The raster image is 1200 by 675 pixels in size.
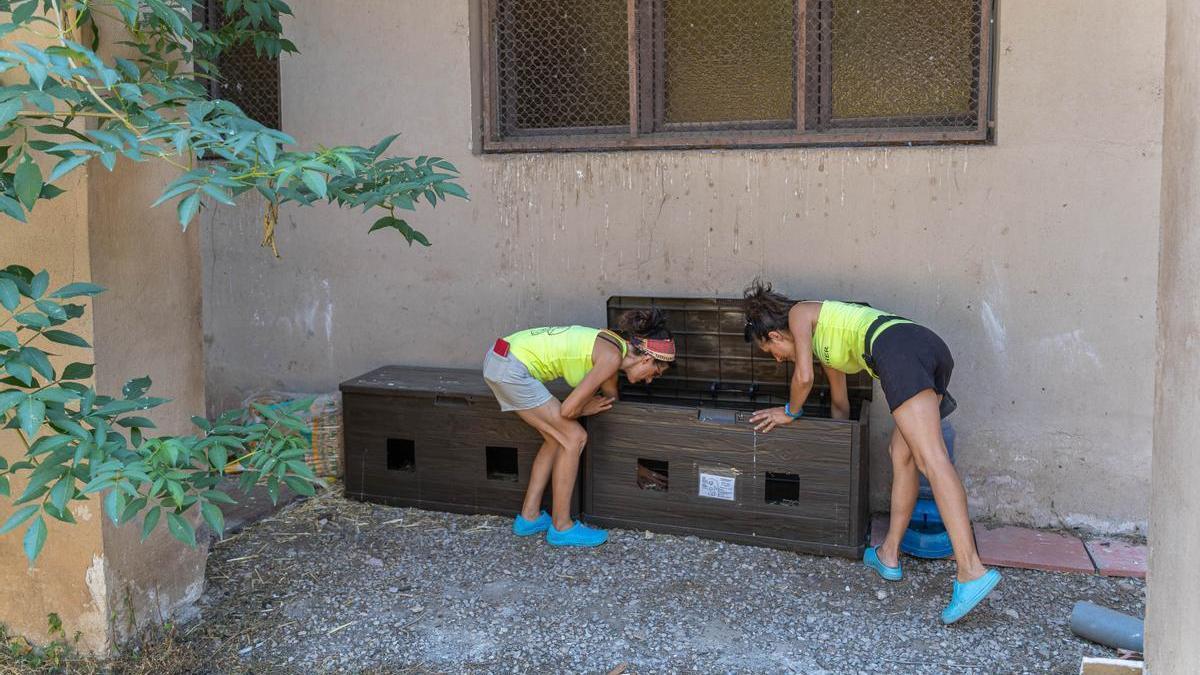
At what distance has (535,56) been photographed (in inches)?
212

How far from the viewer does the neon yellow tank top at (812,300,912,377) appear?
13.7 ft

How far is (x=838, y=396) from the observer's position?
446cm

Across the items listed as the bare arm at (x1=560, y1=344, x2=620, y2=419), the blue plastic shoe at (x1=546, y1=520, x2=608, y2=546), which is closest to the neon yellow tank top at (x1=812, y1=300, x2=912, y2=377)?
the bare arm at (x1=560, y1=344, x2=620, y2=419)

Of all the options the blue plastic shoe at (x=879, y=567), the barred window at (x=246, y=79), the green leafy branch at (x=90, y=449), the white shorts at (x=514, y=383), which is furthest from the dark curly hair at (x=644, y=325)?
the barred window at (x=246, y=79)

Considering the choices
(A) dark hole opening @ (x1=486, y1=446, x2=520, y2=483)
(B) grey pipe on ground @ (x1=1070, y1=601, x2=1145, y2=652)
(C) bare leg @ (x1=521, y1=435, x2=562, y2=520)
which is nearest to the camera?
(B) grey pipe on ground @ (x1=1070, y1=601, x2=1145, y2=652)

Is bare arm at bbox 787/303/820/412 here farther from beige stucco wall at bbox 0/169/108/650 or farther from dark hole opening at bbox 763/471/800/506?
beige stucco wall at bbox 0/169/108/650

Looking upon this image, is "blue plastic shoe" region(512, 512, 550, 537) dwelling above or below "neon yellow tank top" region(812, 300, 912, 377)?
below

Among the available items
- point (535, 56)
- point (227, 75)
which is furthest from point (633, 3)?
point (227, 75)

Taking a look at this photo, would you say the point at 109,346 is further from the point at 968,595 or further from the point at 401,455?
the point at 968,595

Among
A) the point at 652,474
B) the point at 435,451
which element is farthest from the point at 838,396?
the point at 435,451

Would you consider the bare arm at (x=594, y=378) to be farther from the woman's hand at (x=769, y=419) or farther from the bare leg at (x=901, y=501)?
the bare leg at (x=901, y=501)

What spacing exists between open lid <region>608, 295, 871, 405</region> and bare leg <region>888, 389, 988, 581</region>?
85 centimetres

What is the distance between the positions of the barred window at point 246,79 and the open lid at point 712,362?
2.52 meters

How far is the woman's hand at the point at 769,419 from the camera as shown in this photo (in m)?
4.35
